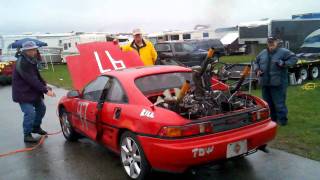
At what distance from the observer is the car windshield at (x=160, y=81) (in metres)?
5.17

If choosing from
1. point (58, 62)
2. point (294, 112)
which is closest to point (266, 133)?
point (294, 112)

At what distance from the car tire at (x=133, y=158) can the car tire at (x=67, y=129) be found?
221 centimetres

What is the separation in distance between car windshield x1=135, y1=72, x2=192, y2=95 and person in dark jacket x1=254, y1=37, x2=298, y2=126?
6.90ft

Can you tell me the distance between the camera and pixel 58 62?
35.1 meters

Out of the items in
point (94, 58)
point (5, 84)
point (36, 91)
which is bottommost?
point (5, 84)

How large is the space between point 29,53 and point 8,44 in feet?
94.0

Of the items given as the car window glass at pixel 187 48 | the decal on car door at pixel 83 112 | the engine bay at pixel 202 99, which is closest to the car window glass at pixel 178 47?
the car window glass at pixel 187 48

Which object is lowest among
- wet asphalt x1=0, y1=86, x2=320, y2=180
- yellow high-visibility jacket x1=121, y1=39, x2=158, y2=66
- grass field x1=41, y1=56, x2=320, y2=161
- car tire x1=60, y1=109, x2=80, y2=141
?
wet asphalt x1=0, y1=86, x2=320, y2=180

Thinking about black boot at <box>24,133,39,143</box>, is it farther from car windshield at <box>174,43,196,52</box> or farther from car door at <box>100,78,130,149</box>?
car windshield at <box>174,43,196,52</box>

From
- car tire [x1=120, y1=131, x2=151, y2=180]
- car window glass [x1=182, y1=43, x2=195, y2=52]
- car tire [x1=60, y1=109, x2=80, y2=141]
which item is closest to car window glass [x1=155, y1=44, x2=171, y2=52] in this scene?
car window glass [x1=182, y1=43, x2=195, y2=52]

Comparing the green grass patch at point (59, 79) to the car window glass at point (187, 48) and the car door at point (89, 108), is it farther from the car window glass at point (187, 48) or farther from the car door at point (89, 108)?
the car door at point (89, 108)

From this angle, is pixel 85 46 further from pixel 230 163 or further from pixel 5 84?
pixel 5 84

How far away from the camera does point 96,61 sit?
8.35 meters

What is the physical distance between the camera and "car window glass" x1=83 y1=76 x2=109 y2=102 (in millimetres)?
5746
